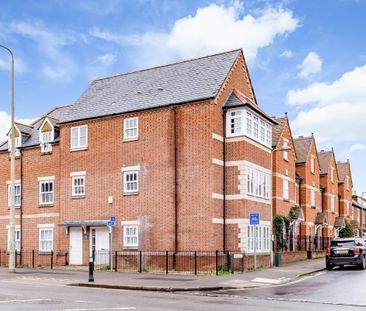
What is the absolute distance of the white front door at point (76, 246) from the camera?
35125 mm

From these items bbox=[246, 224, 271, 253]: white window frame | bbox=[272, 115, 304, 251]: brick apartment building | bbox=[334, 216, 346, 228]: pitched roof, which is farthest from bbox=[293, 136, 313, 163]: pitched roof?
bbox=[246, 224, 271, 253]: white window frame

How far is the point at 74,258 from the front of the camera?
35375 mm

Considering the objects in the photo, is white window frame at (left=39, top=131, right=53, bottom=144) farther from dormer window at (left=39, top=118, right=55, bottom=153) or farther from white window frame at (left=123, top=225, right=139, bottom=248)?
white window frame at (left=123, top=225, right=139, bottom=248)

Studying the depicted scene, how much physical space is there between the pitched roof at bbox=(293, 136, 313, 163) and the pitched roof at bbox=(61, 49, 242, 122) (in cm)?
1923

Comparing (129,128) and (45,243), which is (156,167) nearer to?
(129,128)

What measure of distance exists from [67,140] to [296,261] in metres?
17.5

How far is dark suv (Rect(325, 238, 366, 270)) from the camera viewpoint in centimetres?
3148

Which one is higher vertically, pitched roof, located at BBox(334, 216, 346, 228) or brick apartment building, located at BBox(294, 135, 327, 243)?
brick apartment building, located at BBox(294, 135, 327, 243)

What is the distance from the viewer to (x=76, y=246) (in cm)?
3541

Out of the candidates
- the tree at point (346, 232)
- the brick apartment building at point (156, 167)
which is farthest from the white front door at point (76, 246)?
the tree at point (346, 232)

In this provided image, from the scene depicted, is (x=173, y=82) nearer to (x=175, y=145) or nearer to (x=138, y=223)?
(x=175, y=145)

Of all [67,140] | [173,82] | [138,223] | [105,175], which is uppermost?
[173,82]

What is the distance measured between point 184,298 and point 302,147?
36506mm

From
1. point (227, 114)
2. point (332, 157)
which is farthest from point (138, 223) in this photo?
point (332, 157)
